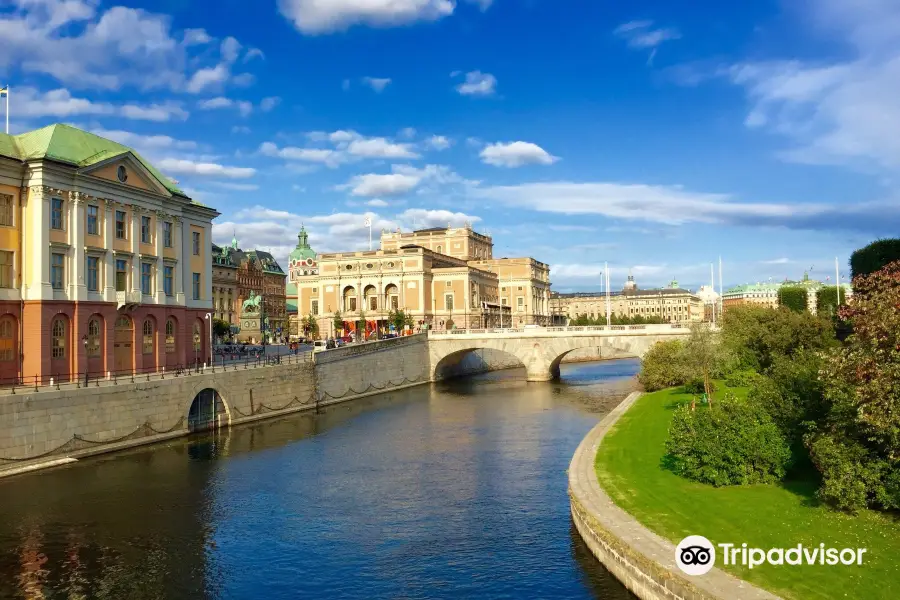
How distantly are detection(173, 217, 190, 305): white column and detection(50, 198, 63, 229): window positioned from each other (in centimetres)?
1120

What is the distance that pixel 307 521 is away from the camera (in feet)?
99.0

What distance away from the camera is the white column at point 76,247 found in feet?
154

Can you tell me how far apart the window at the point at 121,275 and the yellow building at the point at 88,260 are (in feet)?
0.31

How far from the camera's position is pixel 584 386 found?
A: 8375 cm

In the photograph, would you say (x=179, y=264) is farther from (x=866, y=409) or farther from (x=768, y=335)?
(x=866, y=409)

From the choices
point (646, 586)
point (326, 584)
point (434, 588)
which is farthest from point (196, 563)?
point (646, 586)

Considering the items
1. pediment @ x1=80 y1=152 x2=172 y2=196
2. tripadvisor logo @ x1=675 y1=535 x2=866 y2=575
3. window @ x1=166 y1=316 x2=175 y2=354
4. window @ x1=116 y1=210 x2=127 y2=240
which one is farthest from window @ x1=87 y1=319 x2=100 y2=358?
tripadvisor logo @ x1=675 y1=535 x2=866 y2=575

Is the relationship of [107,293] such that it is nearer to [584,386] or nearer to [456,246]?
[584,386]

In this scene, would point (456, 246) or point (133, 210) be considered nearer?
point (133, 210)

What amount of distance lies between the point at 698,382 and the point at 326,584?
121 feet

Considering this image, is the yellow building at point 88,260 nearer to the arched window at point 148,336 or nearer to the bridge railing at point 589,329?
the arched window at point 148,336

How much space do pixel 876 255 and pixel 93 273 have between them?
67495 mm

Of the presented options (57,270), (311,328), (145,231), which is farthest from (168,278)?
(311,328)

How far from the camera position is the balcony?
165 feet
